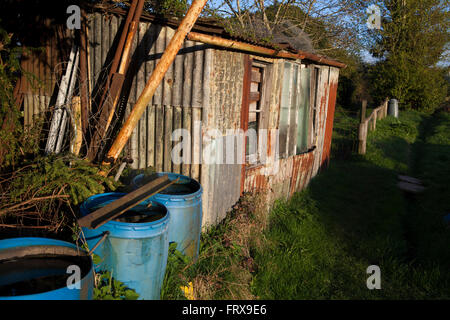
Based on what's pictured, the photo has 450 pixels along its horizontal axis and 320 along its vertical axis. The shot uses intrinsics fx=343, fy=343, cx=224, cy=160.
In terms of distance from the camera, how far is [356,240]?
5273mm

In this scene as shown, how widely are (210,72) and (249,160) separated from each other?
1876mm

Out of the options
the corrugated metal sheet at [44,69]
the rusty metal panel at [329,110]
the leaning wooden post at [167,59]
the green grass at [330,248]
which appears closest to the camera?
the leaning wooden post at [167,59]

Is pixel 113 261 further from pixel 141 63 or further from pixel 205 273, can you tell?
pixel 141 63

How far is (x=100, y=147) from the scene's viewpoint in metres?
4.51

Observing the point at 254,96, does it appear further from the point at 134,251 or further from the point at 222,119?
the point at 134,251

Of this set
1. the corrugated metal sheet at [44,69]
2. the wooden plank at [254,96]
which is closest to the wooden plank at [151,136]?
the corrugated metal sheet at [44,69]

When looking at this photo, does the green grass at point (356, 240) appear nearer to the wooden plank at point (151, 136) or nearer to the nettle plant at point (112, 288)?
the nettle plant at point (112, 288)

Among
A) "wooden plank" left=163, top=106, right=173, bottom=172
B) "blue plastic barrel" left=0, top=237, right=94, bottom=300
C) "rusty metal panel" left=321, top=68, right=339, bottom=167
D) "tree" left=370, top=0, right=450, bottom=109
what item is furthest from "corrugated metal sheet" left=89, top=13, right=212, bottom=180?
"tree" left=370, top=0, right=450, bottom=109

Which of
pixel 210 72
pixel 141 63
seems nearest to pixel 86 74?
pixel 141 63

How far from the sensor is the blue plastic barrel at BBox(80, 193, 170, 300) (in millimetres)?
2686

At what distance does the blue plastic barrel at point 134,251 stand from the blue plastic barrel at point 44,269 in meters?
0.25

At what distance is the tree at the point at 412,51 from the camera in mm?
22656

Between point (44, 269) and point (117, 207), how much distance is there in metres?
0.70

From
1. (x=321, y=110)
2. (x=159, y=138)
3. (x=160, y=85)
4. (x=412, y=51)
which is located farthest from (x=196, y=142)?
(x=412, y=51)
